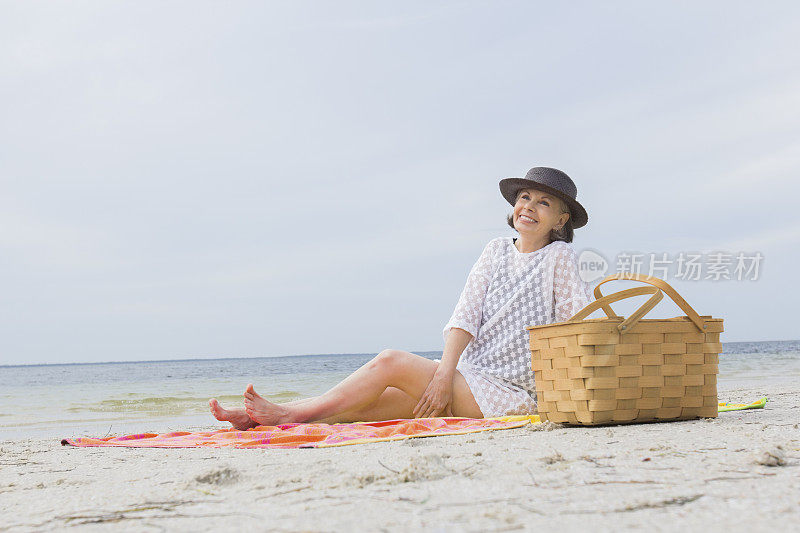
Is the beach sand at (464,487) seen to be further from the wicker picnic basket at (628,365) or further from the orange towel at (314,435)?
the orange towel at (314,435)

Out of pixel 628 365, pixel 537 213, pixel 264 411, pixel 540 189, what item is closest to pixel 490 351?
pixel 537 213

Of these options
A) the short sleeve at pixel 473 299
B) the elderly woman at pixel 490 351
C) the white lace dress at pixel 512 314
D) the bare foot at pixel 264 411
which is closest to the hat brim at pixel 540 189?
the elderly woman at pixel 490 351

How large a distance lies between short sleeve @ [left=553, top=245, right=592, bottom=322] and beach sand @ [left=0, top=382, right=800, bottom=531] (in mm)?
959

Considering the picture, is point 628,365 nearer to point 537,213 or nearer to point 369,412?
point 537,213

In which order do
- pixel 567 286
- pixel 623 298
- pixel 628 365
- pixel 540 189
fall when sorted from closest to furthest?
pixel 628 365
pixel 623 298
pixel 567 286
pixel 540 189

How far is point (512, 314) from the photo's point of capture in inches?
143

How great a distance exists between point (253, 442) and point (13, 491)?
1.02 metres

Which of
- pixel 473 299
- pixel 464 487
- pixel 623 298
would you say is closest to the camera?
pixel 464 487

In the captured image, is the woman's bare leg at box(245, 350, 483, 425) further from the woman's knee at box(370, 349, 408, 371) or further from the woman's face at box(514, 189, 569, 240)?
the woman's face at box(514, 189, 569, 240)

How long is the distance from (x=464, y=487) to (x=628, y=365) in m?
1.29

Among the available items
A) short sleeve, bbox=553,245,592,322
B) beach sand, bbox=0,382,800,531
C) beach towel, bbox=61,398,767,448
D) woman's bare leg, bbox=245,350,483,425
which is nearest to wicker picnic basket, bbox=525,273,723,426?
beach sand, bbox=0,382,800,531

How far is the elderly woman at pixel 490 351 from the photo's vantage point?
3535 millimetres

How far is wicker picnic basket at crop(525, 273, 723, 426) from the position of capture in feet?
8.50

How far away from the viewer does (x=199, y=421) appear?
5656mm
